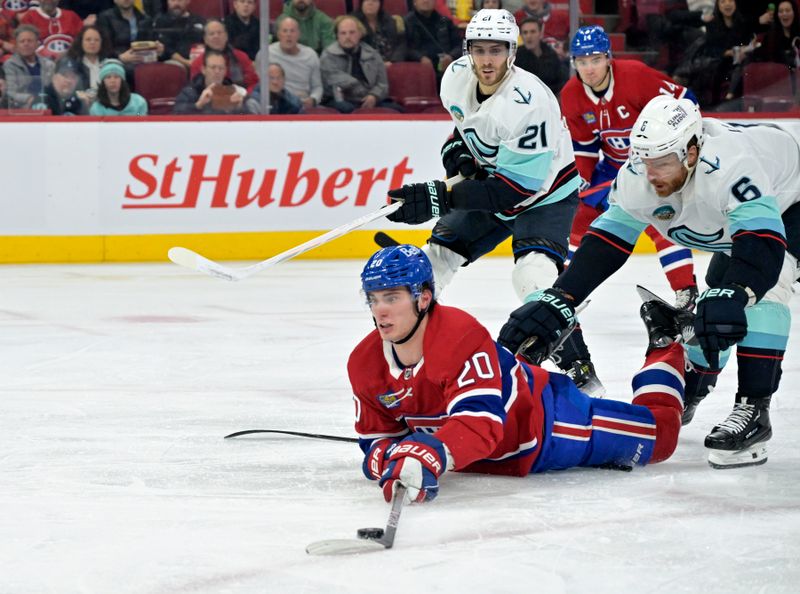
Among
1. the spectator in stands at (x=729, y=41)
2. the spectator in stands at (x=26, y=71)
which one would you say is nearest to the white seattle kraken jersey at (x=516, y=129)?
the spectator in stands at (x=26, y=71)

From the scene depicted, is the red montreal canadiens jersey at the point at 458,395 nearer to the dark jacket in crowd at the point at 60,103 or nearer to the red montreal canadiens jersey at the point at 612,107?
the red montreal canadiens jersey at the point at 612,107

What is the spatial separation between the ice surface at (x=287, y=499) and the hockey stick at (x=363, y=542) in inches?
1.1

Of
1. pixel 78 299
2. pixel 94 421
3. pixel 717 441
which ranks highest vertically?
pixel 717 441

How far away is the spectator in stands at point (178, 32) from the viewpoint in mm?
7789

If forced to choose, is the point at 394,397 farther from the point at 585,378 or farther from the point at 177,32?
the point at 177,32

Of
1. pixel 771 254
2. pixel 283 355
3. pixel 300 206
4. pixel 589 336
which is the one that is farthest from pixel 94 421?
pixel 300 206

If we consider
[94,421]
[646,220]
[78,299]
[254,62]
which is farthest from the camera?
[254,62]

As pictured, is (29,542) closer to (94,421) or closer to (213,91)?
(94,421)

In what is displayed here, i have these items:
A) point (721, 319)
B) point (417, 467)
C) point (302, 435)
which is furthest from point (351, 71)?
point (417, 467)

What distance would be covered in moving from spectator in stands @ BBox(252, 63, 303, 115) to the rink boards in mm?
83

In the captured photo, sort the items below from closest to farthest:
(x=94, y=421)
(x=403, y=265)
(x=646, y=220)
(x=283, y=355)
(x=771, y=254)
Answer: (x=403, y=265) < (x=771, y=254) < (x=646, y=220) < (x=94, y=421) < (x=283, y=355)

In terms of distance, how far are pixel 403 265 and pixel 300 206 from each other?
17.9 feet

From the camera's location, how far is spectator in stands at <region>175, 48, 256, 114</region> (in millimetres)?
7898

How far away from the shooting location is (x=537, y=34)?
26.6 ft
